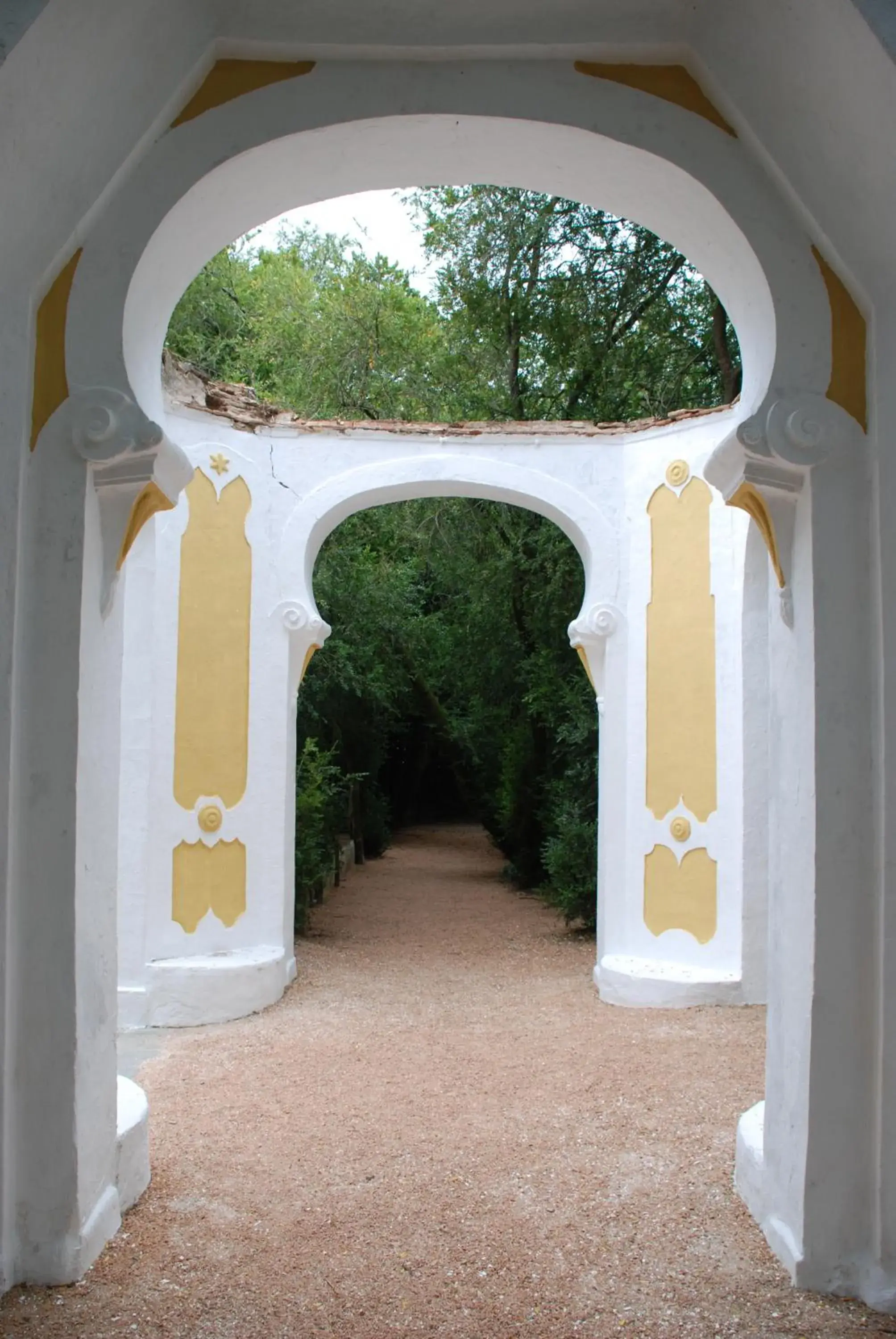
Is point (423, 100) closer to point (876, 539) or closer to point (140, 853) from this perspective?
point (876, 539)

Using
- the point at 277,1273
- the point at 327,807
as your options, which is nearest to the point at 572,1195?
the point at 277,1273

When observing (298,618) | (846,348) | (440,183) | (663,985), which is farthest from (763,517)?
(298,618)

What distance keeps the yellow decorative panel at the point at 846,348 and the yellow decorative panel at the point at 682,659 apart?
4.43 meters

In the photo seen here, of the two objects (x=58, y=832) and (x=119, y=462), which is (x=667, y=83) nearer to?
(x=119, y=462)

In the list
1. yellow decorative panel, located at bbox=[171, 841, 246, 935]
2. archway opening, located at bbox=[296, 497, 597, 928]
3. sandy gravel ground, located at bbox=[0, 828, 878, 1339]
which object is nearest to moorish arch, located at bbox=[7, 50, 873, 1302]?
sandy gravel ground, located at bbox=[0, 828, 878, 1339]

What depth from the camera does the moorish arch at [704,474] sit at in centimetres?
321

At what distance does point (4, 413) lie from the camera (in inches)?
125

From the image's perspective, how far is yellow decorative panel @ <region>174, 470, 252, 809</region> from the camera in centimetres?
748

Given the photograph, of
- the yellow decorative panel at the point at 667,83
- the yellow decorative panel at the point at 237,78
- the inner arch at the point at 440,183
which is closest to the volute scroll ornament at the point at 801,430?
the inner arch at the point at 440,183

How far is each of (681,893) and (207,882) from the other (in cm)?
337

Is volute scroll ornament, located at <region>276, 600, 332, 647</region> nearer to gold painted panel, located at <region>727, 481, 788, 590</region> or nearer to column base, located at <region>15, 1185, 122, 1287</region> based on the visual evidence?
gold painted panel, located at <region>727, 481, 788, 590</region>

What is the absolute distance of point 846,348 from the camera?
11.0ft

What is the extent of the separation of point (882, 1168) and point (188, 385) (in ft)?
21.9

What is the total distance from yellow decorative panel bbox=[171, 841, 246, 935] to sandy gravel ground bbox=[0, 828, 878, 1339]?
2.60 feet
